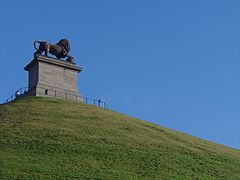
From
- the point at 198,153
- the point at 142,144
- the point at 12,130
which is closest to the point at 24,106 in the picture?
the point at 12,130

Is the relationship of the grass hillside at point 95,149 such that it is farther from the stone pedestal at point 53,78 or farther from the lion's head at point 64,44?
the lion's head at point 64,44

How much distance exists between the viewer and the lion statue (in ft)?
208

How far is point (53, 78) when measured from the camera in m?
62.6

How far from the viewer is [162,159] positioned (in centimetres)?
4094

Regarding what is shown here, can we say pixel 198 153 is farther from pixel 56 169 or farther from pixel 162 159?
pixel 56 169

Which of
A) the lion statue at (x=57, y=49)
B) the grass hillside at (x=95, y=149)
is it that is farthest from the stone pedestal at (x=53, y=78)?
the grass hillside at (x=95, y=149)

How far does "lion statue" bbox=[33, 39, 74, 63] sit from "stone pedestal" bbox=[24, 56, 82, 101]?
36.9 inches

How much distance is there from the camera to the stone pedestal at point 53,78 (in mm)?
61375

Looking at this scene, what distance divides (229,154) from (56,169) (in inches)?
684

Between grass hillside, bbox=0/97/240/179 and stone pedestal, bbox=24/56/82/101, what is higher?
stone pedestal, bbox=24/56/82/101

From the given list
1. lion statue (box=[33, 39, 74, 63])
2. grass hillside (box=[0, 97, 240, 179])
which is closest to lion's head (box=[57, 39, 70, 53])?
lion statue (box=[33, 39, 74, 63])

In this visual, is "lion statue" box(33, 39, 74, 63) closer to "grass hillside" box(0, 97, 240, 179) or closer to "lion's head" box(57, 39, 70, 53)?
"lion's head" box(57, 39, 70, 53)

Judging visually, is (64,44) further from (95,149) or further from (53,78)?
(95,149)

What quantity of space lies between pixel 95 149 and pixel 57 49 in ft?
83.1
